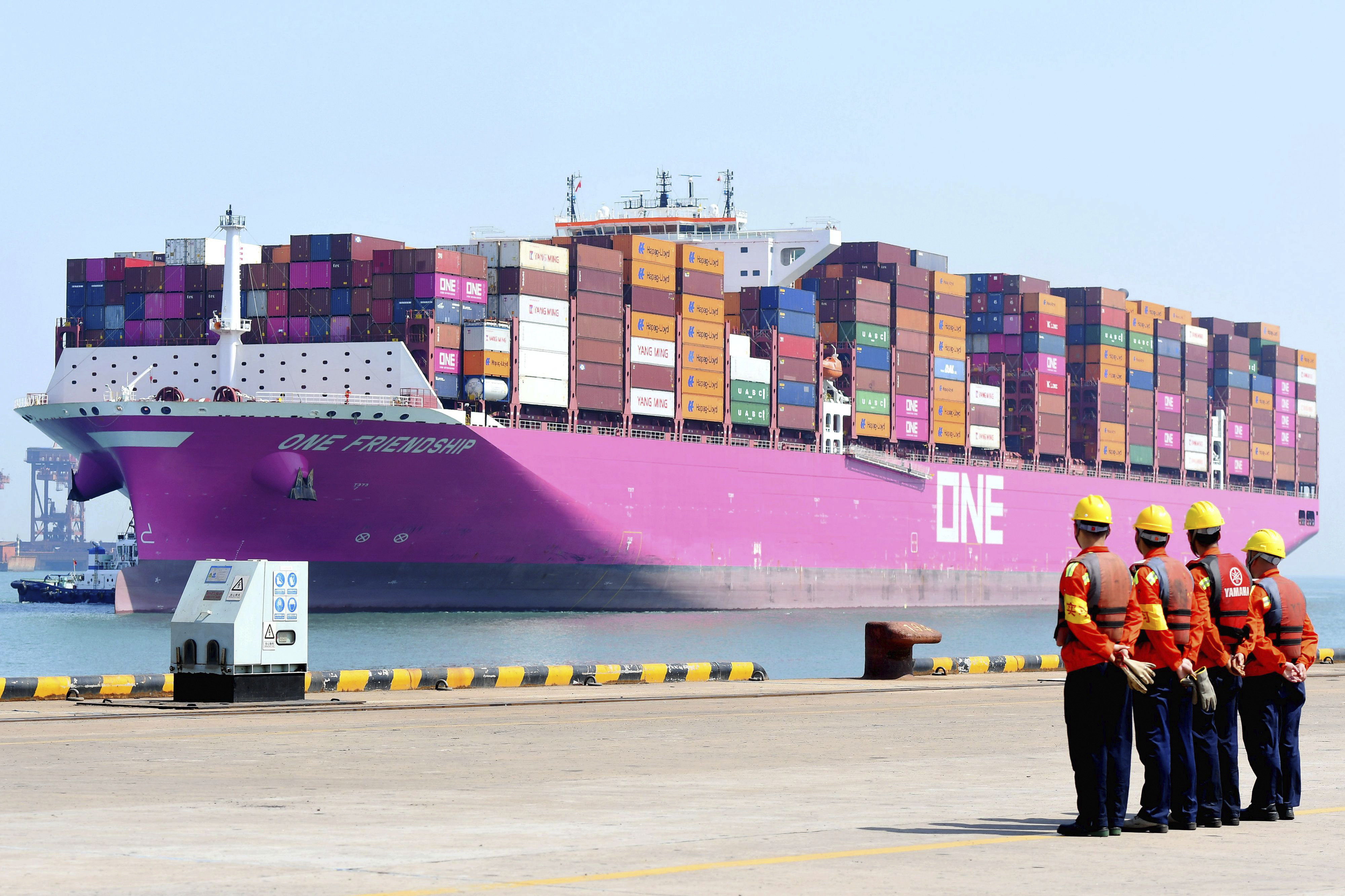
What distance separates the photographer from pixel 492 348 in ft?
168

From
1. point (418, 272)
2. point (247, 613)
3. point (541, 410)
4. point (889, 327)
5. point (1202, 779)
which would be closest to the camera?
point (1202, 779)

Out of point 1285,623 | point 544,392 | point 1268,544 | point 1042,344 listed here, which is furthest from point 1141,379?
point 1285,623

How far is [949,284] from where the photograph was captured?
7019 centimetres

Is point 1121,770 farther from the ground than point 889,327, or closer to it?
closer to it

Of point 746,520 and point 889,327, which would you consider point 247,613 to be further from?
point 889,327

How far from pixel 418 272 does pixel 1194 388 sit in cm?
4295

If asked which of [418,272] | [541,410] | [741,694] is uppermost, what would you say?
[418,272]

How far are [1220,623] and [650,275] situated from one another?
46778 millimetres

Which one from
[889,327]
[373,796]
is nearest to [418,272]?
[889,327]

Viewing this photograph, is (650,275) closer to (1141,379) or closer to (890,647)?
(1141,379)

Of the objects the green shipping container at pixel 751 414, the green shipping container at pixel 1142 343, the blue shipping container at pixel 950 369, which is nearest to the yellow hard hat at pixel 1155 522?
the green shipping container at pixel 751 414

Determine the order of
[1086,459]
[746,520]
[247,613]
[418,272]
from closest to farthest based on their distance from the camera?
[247,613] < [418,272] < [746,520] < [1086,459]

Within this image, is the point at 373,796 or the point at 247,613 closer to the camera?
the point at 373,796

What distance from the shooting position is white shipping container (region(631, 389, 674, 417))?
55.2 metres
